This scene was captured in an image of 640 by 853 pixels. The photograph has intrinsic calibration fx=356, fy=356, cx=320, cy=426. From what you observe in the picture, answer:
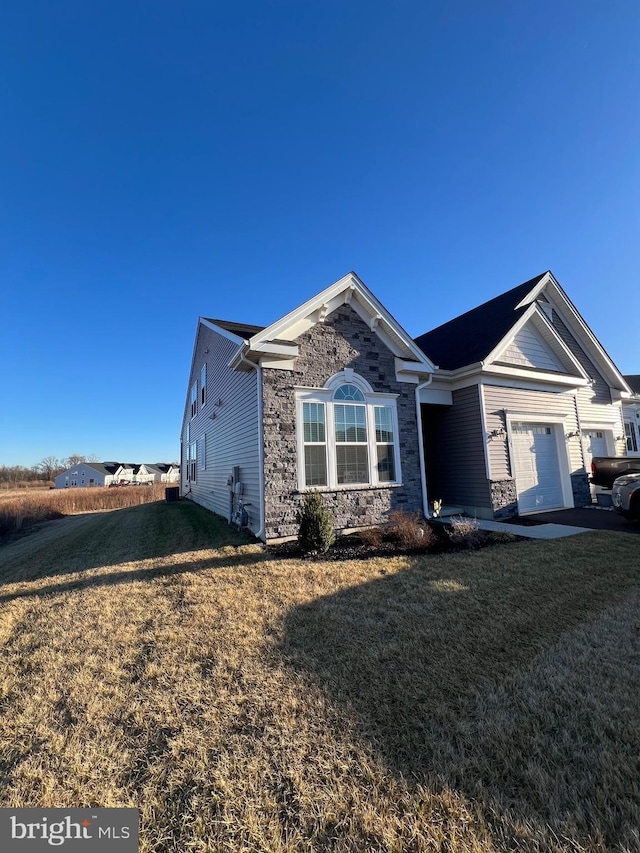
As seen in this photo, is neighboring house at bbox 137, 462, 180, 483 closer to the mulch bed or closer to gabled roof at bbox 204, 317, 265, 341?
gabled roof at bbox 204, 317, 265, 341

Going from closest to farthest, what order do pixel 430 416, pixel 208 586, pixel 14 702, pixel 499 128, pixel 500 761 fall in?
pixel 500 761 → pixel 14 702 → pixel 208 586 → pixel 499 128 → pixel 430 416

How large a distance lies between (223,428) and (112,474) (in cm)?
6573

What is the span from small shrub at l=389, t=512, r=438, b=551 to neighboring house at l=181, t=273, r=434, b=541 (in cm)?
100

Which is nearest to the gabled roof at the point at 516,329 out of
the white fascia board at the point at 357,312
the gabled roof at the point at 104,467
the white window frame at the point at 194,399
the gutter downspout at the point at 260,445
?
the white fascia board at the point at 357,312

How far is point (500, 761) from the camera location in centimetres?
221

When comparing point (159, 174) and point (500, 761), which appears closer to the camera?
point (500, 761)

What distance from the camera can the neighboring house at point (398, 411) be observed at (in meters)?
8.15

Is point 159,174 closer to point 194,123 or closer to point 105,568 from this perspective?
point 194,123

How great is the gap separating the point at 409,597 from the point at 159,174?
43.8ft

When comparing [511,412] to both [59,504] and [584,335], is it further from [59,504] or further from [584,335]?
[59,504]

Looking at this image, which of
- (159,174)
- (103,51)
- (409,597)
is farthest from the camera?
(159,174)

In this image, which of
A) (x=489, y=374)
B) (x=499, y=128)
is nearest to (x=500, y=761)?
(x=489, y=374)

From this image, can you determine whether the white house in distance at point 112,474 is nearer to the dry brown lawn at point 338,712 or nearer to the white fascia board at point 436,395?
the white fascia board at point 436,395

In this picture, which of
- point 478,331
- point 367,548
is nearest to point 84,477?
point 478,331
